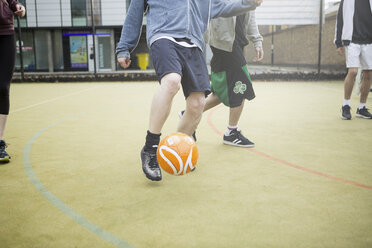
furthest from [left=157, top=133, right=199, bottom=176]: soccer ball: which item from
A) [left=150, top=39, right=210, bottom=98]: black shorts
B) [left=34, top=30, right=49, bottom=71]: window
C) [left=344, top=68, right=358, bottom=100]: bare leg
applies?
[left=34, top=30, right=49, bottom=71]: window

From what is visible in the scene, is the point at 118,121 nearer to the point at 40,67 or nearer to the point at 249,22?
the point at 249,22

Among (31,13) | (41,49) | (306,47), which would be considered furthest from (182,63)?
(41,49)

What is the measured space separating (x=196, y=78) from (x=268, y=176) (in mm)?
958

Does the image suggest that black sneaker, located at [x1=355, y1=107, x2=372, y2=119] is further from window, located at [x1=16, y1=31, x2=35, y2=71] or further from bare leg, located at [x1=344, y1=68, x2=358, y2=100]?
window, located at [x1=16, y1=31, x2=35, y2=71]

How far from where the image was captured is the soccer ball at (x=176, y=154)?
256 centimetres

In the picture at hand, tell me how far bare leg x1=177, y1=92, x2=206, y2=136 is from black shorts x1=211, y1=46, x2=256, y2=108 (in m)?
0.98

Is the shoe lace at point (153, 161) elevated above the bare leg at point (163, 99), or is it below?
below

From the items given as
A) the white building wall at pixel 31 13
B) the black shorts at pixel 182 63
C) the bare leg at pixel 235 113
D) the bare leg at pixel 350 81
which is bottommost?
the bare leg at pixel 235 113

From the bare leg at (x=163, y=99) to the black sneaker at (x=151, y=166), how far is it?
0.60 ft

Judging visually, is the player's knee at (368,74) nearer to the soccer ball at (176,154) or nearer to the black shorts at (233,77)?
the black shorts at (233,77)

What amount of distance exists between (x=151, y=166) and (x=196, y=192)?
0.40 metres

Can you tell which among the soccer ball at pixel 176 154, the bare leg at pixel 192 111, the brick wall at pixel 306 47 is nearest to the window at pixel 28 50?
the brick wall at pixel 306 47

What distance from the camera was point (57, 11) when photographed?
79.2ft

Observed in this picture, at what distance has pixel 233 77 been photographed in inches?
150
